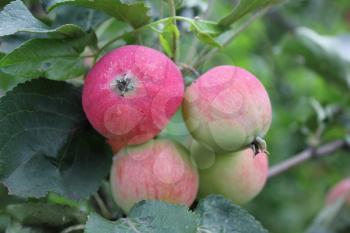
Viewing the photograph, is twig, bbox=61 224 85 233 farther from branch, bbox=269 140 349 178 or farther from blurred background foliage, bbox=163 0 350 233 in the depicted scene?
blurred background foliage, bbox=163 0 350 233

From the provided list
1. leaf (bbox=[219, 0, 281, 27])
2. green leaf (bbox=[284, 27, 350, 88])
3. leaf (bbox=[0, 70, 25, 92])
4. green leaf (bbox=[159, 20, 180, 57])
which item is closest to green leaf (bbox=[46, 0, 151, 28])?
green leaf (bbox=[159, 20, 180, 57])

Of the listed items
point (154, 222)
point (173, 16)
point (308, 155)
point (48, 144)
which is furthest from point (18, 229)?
point (308, 155)

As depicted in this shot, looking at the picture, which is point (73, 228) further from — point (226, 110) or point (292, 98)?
point (292, 98)

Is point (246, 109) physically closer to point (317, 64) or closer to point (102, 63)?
Result: point (102, 63)

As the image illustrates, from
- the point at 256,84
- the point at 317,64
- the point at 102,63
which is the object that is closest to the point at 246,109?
the point at 256,84

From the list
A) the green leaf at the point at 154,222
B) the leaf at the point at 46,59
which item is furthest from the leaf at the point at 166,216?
the leaf at the point at 46,59

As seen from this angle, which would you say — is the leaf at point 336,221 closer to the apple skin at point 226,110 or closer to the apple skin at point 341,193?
the apple skin at point 341,193
